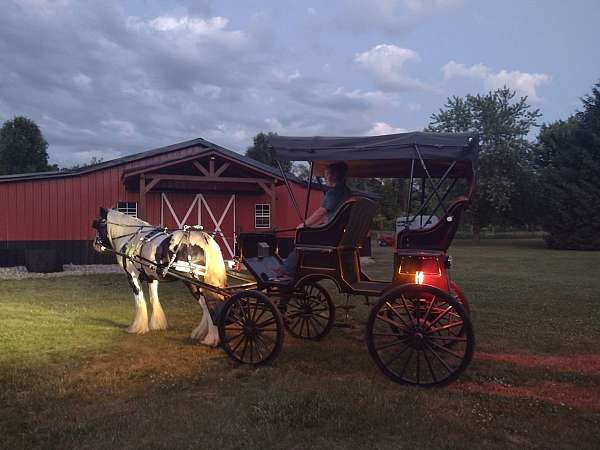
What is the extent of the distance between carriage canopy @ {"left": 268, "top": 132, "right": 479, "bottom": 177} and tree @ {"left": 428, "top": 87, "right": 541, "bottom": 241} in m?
30.2

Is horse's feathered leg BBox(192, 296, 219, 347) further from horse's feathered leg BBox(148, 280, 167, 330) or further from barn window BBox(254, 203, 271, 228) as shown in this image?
barn window BBox(254, 203, 271, 228)

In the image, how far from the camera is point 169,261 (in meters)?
6.05

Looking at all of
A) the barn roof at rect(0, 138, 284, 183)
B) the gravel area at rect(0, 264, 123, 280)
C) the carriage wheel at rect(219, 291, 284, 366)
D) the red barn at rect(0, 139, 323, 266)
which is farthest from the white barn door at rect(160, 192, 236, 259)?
the carriage wheel at rect(219, 291, 284, 366)

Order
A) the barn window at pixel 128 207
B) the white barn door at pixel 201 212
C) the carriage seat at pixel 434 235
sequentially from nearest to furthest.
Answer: the carriage seat at pixel 434 235, the barn window at pixel 128 207, the white barn door at pixel 201 212

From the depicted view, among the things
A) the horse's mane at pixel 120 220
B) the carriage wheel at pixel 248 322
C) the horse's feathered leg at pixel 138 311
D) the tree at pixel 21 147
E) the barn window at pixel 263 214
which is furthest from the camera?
the tree at pixel 21 147

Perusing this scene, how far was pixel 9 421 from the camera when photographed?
3740 mm

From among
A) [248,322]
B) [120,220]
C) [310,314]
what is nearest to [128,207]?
[120,220]

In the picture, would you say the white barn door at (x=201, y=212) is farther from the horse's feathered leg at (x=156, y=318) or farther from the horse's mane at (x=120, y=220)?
the horse's feathered leg at (x=156, y=318)

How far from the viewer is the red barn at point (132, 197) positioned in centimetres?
1525

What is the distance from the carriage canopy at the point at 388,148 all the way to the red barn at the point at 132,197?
10057 millimetres

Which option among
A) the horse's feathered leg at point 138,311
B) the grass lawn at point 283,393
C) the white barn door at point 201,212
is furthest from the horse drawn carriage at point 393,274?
the white barn door at point 201,212

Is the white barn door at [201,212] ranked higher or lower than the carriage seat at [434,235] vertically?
higher

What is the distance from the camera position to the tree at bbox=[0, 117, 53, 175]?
32656mm

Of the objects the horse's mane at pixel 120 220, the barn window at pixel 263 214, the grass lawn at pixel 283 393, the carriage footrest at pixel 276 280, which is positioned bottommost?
the grass lawn at pixel 283 393
